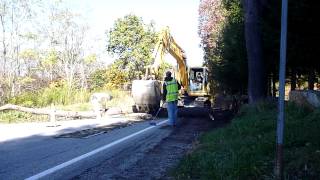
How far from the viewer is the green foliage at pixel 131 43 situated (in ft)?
182

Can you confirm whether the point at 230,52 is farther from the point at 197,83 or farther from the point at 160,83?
the point at 197,83

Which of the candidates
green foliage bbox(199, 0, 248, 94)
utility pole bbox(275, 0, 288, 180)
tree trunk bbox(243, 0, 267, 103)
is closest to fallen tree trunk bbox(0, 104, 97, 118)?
tree trunk bbox(243, 0, 267, 103)

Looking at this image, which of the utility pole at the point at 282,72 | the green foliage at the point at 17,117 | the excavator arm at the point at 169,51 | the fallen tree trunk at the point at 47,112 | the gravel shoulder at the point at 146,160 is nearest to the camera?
the utility pole at the point at 282,72

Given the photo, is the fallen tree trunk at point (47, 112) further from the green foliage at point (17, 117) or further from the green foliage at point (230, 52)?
the green foliage at point (230, 52)

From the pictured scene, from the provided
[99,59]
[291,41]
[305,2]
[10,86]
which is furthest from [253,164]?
[99,59]

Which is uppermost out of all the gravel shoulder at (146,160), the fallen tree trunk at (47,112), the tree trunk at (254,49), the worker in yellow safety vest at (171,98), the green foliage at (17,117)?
the tree trunk at (254,49)

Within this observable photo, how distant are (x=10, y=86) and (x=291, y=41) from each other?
91.5ft

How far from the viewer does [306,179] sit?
627 cm

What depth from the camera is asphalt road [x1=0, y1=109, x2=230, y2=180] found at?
818 centimetres

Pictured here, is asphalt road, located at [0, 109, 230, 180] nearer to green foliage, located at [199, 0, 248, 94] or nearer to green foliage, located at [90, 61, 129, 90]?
green foliage, located at [199, 0, 248, 94]

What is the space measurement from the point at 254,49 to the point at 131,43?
37.9 meters

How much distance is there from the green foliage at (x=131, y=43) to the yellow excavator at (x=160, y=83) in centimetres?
2455

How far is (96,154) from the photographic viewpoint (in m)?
10.2

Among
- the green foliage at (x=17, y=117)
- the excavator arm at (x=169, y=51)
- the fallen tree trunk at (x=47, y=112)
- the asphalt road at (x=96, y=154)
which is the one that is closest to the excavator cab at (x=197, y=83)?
the excavator arm at (x=169, y=51)
